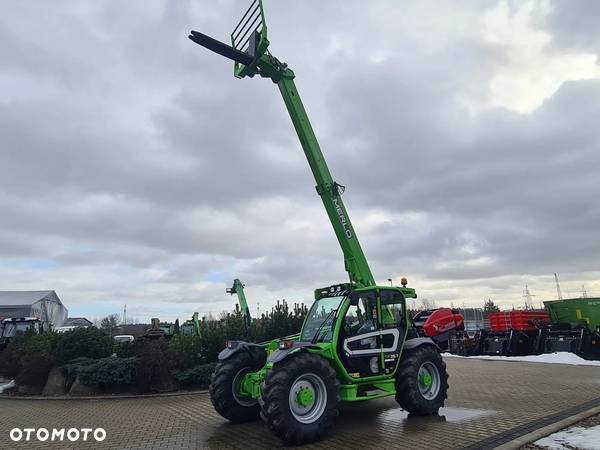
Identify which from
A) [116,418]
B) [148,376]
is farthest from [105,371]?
[116,418]

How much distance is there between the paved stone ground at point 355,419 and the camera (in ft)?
22.2

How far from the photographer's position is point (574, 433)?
6617 mm

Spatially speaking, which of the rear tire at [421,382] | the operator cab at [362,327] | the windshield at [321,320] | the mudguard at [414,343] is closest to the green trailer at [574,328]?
the rear tire at [421,382]

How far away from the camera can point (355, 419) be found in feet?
27.1

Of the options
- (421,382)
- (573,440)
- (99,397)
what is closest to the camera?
(573,440)

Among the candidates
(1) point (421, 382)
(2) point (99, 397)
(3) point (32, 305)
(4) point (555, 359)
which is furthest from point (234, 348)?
(3) point (32, 305)

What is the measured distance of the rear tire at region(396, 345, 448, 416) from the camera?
803cm

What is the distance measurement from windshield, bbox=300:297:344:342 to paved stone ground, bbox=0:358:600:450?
1.48 m

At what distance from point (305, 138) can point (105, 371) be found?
7.95 metres

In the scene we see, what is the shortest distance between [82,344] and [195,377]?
3.65 metres

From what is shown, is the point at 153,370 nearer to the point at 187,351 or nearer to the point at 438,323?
the point at 187,351

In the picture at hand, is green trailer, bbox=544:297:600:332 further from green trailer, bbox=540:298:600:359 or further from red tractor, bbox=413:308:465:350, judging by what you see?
red tractor, bbox=413:308:465:350

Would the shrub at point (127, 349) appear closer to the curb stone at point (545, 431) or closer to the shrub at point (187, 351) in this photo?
the shrub at point (187, 351)

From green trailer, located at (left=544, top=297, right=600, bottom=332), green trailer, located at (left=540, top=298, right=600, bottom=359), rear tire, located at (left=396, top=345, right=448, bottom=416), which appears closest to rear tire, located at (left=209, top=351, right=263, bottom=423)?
rear tire, located at (left=396, top=345, right=448, bottom=416)
